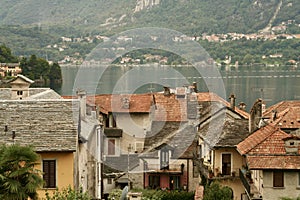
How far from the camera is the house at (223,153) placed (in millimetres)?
32750

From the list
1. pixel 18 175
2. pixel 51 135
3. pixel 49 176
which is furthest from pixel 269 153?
pixel 18 175

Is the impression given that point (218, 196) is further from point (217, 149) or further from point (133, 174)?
point (133, 174)

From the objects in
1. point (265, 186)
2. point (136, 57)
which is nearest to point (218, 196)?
point (265, 186)

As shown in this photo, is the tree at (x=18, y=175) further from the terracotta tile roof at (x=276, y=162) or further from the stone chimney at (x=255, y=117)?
the stone chimney at (x=255, y=117)

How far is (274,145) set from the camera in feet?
93.0

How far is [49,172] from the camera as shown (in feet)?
78.2

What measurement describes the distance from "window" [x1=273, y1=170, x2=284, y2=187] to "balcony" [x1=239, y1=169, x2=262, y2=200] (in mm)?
932

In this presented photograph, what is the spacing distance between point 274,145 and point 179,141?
10.2 meters

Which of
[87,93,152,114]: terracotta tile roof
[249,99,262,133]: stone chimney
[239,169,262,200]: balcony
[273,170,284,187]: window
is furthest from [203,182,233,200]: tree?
[87,93,152,114]: terracotta tile roof

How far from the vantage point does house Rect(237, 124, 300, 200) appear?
27.0 meters

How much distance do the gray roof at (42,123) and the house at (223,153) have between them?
9.69 meters

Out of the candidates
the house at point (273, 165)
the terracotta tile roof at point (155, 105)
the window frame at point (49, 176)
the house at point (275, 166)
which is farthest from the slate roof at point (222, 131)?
the window frame at point (49, 176)

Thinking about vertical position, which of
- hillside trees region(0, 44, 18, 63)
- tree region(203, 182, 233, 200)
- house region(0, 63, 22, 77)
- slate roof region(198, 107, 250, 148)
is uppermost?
hillside trees region(0, 44, 18, 63)

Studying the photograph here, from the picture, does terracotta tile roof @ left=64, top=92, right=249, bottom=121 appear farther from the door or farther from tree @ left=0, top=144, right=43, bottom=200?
tree @ left=0, top=144, right=43, bottom=200
